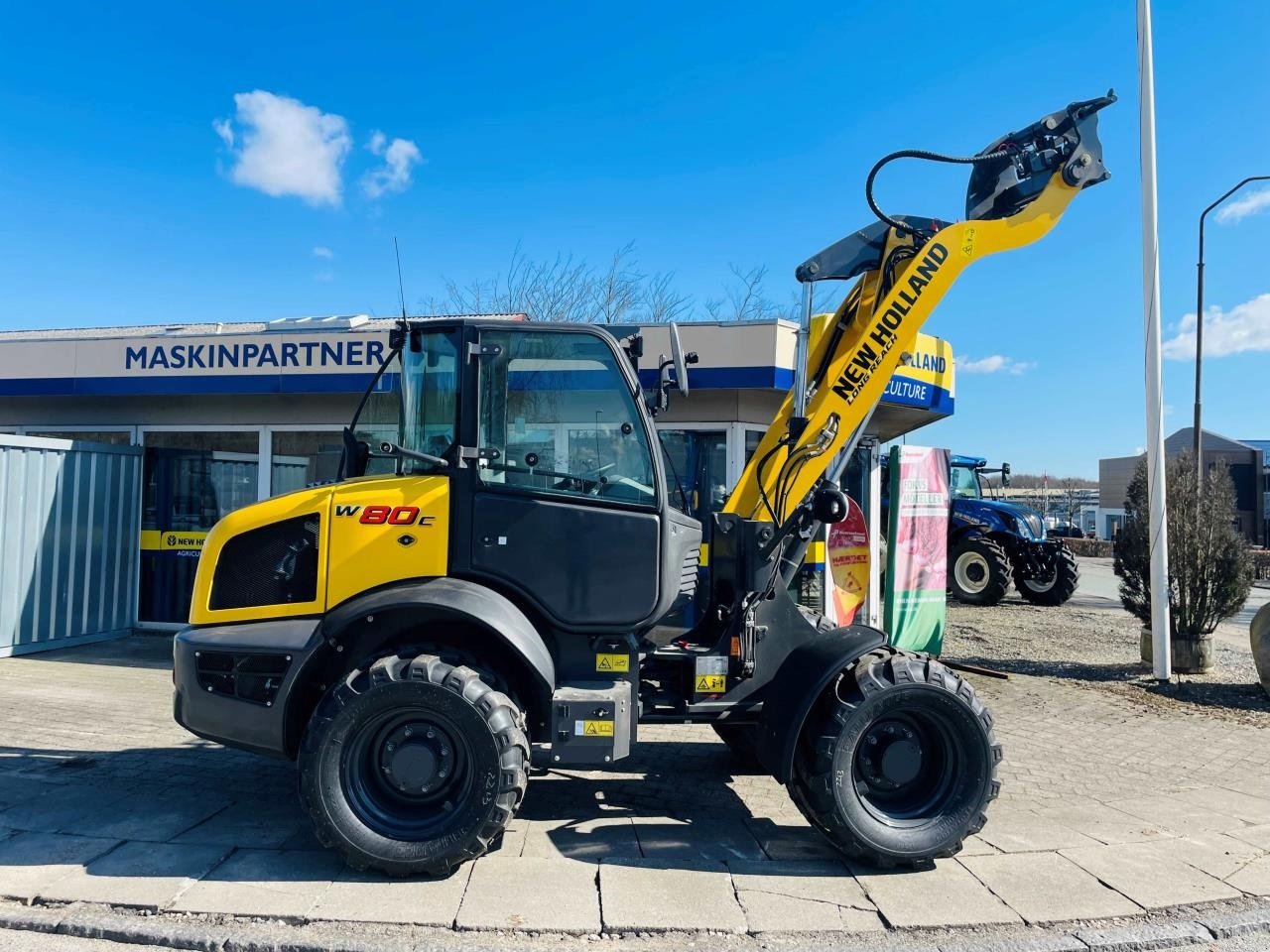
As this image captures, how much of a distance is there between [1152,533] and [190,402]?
35.9 feet

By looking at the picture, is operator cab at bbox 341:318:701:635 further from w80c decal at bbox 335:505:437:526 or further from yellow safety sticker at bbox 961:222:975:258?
yellow safety sticker at bbox 961:222:975:258

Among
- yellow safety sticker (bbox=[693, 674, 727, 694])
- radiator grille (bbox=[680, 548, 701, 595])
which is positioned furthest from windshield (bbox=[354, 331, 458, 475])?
yellow safety sticker (bbox=[693, 674, 727, 694])

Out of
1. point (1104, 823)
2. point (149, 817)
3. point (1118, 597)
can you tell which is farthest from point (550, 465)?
point (1118, 597)

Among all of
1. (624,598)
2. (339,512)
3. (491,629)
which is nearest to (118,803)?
(339,512)

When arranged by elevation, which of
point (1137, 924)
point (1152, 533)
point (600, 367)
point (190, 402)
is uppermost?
point (190, 402)

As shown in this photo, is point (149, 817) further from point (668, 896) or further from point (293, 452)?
point (293, 452)

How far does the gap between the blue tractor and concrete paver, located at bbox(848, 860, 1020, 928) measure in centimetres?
1237

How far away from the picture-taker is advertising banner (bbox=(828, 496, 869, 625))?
885 centimetres

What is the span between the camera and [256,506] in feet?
14.2

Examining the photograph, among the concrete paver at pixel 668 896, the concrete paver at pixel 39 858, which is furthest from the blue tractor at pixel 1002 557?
the concrete paver at pixel 39 858

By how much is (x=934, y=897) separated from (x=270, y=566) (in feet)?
11.4

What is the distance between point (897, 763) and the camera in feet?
13.9

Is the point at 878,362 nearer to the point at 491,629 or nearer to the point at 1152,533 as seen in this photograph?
the point at 491,629

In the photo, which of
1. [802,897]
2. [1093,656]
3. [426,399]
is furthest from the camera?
[1093,656]
